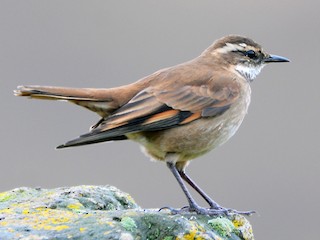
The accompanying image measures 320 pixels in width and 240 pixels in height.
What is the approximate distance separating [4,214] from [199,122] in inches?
102

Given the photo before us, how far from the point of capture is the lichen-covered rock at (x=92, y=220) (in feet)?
18.8

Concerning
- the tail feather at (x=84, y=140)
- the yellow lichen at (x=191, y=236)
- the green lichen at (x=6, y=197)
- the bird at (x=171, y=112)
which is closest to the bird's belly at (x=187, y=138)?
the bird at (x=171, y=112)

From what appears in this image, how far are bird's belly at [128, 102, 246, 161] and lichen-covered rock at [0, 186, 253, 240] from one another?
0.74 meters

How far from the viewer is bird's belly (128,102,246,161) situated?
303 inches

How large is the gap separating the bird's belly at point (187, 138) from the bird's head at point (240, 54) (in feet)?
4.42

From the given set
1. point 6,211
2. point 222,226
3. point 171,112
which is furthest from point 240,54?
point 6,211

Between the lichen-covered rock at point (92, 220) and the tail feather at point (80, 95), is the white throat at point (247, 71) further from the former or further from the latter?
the lichen-covered rock at point (92, 220)

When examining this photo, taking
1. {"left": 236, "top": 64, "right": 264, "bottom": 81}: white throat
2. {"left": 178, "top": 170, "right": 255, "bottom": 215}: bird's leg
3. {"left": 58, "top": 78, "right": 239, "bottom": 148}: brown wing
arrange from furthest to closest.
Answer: {"left": 236, "top": 64, "right": 264, "bottom": 81}: white throat → {"left": 58, "top": 78, "right": 239, "bottom": 148}: brown wing → {"left": 178, "top": 170, "right": 255, "bottom": 215}: bird's leg

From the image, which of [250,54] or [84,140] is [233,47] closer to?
[250,54]

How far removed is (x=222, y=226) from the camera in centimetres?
661

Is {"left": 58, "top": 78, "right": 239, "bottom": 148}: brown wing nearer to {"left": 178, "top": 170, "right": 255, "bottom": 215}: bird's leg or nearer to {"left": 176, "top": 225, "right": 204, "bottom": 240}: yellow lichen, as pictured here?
{"left": 178, "top": 170, "right": 255, "bottom": 215}: bird's leg

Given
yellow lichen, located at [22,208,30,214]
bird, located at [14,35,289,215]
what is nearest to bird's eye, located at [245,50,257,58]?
bird, located at [14,35,289,215]

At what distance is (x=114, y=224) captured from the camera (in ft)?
19.2

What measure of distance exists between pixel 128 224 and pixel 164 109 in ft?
7.05
